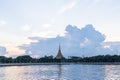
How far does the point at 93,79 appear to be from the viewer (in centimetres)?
5872

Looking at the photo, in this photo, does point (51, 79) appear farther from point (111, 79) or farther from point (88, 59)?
point (88, 59)

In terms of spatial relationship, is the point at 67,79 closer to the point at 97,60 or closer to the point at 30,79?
the point at 30,79

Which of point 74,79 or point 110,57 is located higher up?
point 110,57

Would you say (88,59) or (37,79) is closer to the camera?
(37,79)

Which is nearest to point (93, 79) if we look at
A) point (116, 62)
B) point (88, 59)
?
point (116, 62)

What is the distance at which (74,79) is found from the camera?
197 feet

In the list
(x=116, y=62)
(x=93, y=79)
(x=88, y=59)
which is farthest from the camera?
(x=88, y=59)

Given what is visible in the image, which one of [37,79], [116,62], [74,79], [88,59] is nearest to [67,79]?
[74,79]

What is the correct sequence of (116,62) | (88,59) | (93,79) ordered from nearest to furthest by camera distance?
(93,79)
(116,62)
(88,59)

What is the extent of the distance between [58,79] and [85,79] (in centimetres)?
490

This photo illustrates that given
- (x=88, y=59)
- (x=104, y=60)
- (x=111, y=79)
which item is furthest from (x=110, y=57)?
(x=111, y=79)

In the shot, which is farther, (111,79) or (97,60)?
(97,60)

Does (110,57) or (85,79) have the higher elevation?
(110,57)

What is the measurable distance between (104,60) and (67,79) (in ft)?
423
